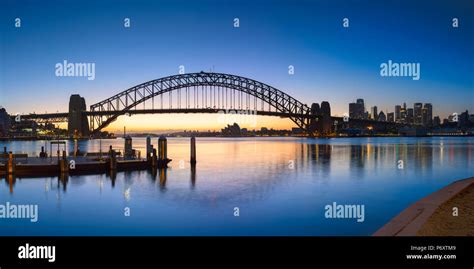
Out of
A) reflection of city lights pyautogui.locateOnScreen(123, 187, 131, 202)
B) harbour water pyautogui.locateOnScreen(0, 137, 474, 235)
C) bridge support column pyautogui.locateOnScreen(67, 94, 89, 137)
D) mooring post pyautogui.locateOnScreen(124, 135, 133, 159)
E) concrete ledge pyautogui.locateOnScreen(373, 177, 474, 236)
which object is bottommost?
harbour water pyautogui.locateOnScreen(0, 137, 474, 235)

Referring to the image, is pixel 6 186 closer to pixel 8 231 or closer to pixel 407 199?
pixel 8 231

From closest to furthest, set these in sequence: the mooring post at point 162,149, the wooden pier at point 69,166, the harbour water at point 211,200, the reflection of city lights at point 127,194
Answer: the harbour water at point 211,200 → the reflection of city lights at point 127,194 → the wooden pier at point 69,166 → the mooring post at point 162,149

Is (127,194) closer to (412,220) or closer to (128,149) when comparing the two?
(412,220)

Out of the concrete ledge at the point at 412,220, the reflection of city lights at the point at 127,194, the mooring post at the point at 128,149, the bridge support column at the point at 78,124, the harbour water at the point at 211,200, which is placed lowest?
the harbour water at the point at 211,200

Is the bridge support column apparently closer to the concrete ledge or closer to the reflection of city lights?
the reflection of city lights

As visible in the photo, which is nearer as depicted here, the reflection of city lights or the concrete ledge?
the concrete ledge

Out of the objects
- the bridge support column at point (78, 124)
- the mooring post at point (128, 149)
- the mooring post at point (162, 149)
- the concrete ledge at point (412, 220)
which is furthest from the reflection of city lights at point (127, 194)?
the bridge support column at point (78, 124)

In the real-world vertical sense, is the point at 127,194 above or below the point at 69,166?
below

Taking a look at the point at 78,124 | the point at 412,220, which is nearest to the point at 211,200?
the point at 412,220

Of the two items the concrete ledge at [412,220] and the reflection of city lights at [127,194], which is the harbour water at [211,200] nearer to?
the reflection of city lights at [127,194]

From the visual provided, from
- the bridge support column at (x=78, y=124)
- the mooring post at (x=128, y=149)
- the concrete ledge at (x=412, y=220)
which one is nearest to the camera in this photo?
the concrete ledge at (x=412, y=220)

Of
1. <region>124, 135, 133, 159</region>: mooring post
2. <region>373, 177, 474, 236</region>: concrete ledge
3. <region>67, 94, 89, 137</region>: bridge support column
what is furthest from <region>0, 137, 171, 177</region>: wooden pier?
<region>67, 94, 89, 137</region>: bridge support column

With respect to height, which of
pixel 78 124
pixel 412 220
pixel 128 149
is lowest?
pixel 412 220

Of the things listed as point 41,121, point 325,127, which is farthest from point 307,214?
point 41,121
